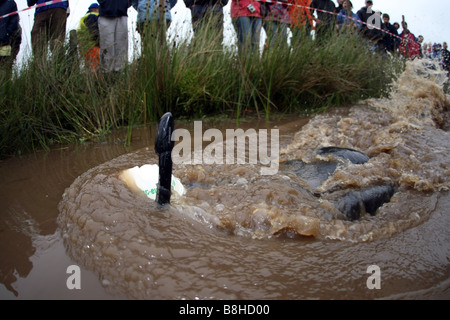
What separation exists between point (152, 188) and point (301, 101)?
3.48 m

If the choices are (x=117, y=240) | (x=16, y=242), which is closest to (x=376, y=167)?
(x=117, y=240)

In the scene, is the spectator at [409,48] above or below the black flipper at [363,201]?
above

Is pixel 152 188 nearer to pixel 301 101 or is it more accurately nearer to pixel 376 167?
pixel 376 167

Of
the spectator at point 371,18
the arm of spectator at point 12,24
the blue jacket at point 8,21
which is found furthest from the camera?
the spectator at point 371,18

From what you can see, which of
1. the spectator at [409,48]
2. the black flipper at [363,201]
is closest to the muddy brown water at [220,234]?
the black flipper at [363,201]

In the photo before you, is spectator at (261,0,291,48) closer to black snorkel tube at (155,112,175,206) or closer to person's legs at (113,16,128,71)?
person's legs at (113,16,128,71)

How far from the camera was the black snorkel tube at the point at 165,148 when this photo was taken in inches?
62.9

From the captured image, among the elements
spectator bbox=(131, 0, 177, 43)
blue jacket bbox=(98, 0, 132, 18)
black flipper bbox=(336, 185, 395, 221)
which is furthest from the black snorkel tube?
blue jacket bbox=(98, 0, 132, 18)

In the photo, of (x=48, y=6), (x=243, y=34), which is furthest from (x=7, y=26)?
(x=243, y=34)

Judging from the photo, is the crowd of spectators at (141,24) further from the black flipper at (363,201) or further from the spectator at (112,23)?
the black flipper at (363,201)

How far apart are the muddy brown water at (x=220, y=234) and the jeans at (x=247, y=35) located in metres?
2.23

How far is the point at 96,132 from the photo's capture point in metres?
3.48

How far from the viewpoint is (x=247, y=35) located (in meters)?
4.58

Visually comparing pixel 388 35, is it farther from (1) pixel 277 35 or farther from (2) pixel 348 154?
(2) pixel 348 154
